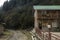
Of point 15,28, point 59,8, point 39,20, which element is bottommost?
point 15,28

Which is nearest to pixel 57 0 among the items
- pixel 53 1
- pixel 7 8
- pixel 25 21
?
pixel 53 1

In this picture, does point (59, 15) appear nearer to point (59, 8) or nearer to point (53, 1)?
point (59, 8)

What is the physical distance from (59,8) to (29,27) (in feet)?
53.1

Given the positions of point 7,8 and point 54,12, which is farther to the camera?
point 7,8

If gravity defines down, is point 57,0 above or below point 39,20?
above

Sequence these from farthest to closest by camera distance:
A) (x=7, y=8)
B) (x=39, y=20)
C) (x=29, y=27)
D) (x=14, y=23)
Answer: (x=7, y=8) → (x=14, y=23) → (x=29, y=27) → (x=39, y=20)

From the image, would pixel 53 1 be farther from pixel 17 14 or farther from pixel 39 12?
pixel 39 12

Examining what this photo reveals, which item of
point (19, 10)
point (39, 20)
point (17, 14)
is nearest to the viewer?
point (39, 20)

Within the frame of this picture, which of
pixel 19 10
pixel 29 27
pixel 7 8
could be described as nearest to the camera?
pixel 29 27

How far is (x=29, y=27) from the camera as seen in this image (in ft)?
163

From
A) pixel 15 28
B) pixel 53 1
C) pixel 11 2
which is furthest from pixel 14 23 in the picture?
pixel 11 2

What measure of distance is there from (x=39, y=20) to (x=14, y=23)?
69.8 feet

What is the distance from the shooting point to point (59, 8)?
35.3 metres

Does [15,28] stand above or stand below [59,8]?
below
